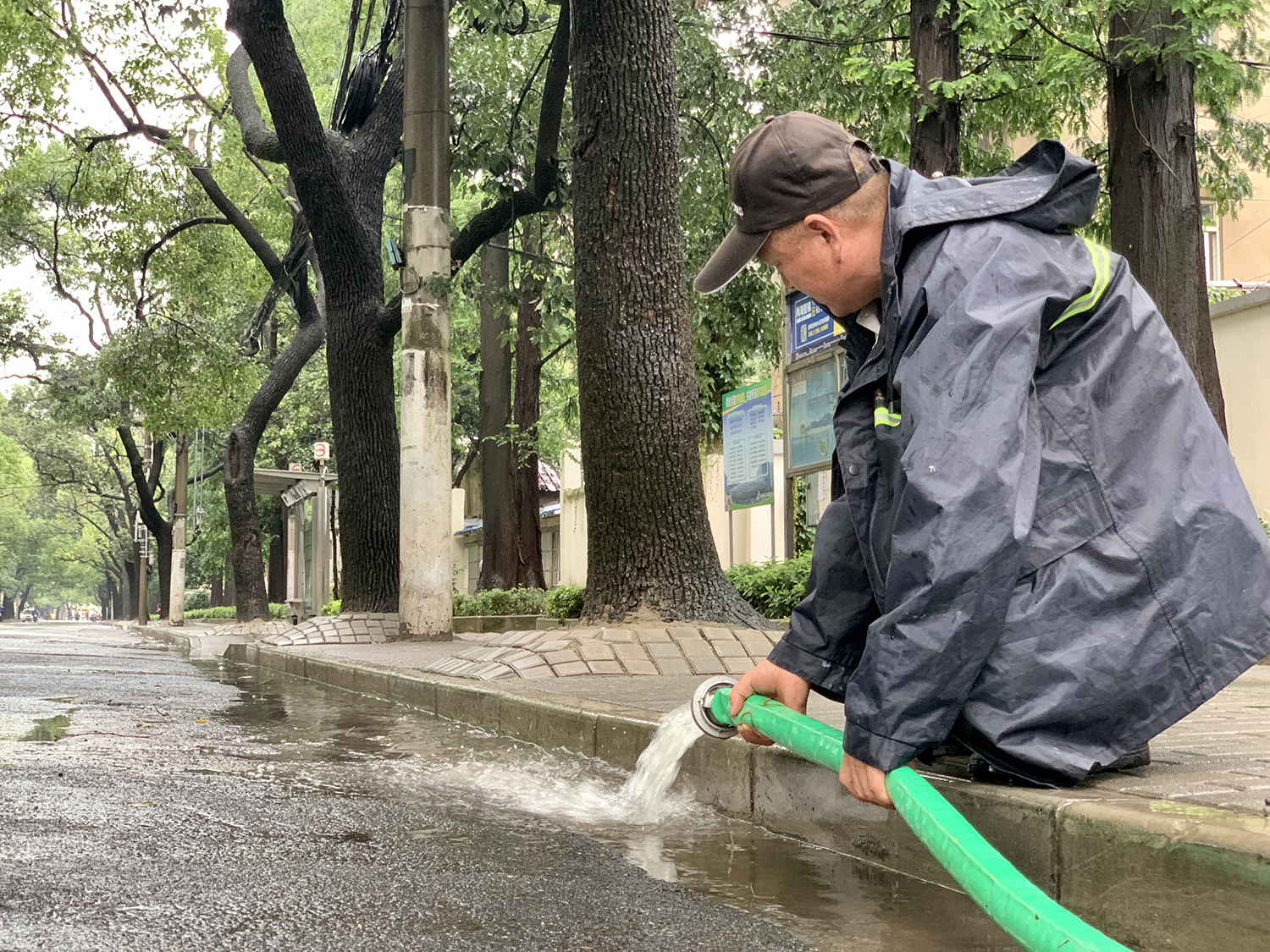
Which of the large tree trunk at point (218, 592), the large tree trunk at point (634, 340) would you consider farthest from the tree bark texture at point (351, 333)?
the large tree trunk at point (218, 592)

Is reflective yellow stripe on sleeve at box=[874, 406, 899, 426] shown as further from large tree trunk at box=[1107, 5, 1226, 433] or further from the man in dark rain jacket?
large tree trunk at box=[1107, 5, 1226, 433]

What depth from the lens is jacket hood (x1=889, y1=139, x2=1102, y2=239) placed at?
262cm

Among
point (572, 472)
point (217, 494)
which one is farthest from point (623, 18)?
point (217, 494)

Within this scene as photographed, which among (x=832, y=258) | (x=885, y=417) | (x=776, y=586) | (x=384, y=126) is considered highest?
(x=384, y=126)

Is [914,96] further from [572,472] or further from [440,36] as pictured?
[572,472]

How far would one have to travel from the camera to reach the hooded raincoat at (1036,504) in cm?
234

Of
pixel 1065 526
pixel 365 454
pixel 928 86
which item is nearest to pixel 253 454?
pixel 365 454

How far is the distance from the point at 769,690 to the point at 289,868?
49.7 inches

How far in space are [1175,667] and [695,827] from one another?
1726 millimetres

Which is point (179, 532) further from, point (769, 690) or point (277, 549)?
point (769, 690)

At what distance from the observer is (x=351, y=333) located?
13.3 metres

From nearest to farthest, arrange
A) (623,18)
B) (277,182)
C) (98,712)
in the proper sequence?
(98,712)
(623,18)
(277,182)

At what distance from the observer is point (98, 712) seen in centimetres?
738

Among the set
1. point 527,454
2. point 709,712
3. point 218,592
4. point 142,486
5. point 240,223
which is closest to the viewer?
point 709,712
